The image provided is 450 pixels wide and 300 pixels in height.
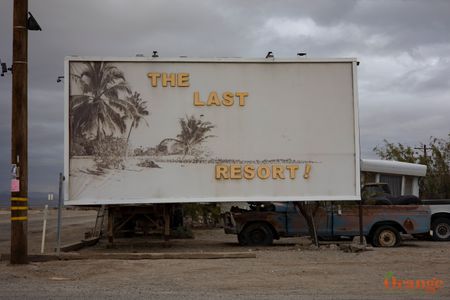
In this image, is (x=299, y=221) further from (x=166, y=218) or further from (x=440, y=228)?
(x=440, y=228)

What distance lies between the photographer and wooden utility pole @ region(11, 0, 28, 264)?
1335cm

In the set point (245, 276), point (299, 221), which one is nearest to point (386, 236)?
point (299, 221)

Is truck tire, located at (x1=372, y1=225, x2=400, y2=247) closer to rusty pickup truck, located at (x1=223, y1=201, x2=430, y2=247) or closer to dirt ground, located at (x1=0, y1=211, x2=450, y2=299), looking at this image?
rusty pickup truck, located at (x1=223, y1=201, x2=430, y2=247)

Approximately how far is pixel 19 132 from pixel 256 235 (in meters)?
8.15

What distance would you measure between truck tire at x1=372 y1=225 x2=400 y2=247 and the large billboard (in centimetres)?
242

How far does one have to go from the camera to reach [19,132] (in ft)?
43.9

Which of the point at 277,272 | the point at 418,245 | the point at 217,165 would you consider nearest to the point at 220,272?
the point at 277,272

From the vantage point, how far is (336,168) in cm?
A: 1692

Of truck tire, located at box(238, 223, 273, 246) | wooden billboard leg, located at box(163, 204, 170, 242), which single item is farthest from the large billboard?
truck tire, located at box(238, 223, 273, 246)

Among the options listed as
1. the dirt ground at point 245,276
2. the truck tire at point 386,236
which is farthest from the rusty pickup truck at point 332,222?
the dirt ground at point 245,276

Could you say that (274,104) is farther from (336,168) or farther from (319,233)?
(319,233)

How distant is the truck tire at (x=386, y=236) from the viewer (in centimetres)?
1872

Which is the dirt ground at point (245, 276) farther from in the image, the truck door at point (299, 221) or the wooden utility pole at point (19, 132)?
the truck door at point (299, 221)

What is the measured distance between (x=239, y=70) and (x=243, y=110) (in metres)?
1.11
